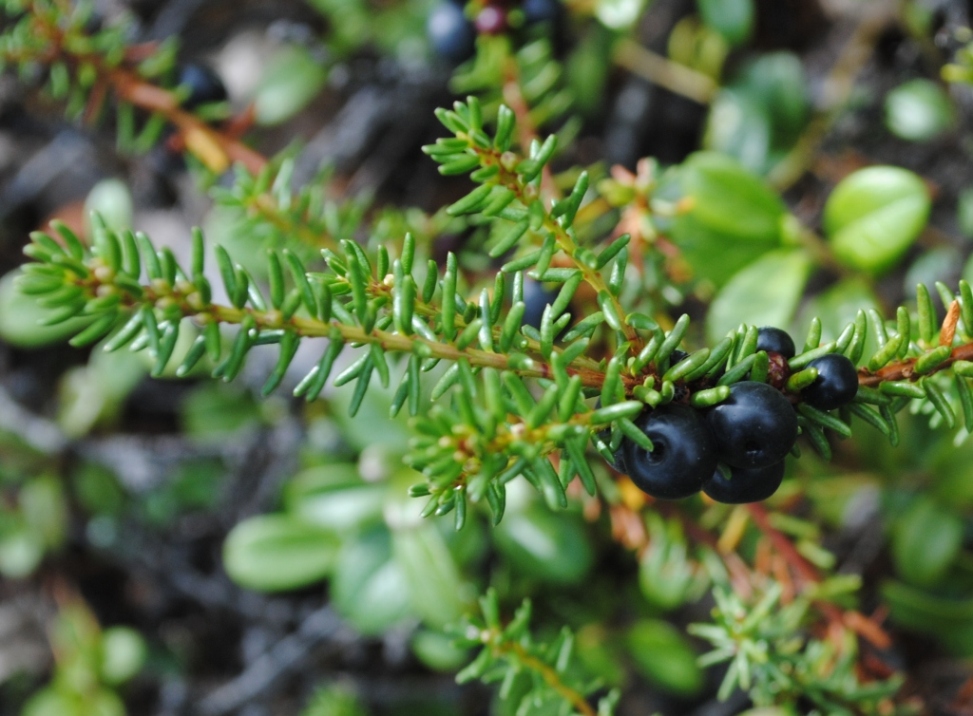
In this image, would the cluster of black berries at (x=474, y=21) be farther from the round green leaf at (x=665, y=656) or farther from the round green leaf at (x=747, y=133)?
the round green leaf at (x=665, y=656)

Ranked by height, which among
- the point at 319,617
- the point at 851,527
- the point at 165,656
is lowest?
the point at 165,656

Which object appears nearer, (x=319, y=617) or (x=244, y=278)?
(x=244, y=278)

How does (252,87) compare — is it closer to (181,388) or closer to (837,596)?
(181,388)

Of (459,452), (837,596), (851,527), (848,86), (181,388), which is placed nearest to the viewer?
(459,452)

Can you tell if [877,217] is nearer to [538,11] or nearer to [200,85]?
[538,11]

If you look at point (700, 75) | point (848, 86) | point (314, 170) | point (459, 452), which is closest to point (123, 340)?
point (459, 452)

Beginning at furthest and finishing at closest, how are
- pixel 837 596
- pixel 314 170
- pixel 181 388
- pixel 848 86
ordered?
pixel 181 388 < pixel 314 170 < pixel 848 86 < pixel 837 596

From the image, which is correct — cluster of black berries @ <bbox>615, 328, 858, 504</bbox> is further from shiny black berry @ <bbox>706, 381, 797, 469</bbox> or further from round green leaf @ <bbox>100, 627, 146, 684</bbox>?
round green leaf @ <bbox>100, 627, 146, 684</bbox>
